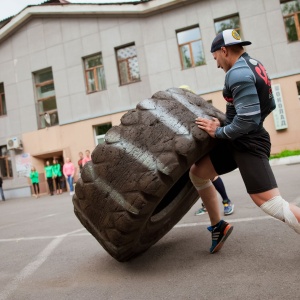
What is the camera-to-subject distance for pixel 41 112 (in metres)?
18.7

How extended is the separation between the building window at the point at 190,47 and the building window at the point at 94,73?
4567 mm

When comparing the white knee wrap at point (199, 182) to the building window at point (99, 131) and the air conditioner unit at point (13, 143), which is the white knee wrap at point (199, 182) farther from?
the air conditioner unit at point (13, 143)

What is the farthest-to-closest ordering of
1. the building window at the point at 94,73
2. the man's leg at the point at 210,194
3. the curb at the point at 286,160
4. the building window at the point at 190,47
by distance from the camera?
the building window at the point at 94,73, the building window at the point at 190,47, the curb at the point at 286,160, the man's leg at the point at 210,194

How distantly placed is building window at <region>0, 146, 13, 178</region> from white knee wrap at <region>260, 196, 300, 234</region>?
63.7 feet

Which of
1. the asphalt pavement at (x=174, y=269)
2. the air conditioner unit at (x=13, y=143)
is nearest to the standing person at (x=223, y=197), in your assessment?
the asphalt pavement at (x=174, y=269)

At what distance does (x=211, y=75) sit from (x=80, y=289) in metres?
14.2

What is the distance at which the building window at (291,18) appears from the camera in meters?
14.6

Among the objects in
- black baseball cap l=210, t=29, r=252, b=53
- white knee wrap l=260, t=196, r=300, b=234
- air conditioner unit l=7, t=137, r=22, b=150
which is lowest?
white knee wrap l=260, t=196, r=300, b=234

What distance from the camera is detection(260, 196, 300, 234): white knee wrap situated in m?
2.07

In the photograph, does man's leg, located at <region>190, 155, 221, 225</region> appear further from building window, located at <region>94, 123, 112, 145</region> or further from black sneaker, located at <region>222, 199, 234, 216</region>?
building window, located at <region>94, 123, 112, 145</region>

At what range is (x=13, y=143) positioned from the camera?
18.3 meters

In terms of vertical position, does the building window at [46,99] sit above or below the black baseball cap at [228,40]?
above

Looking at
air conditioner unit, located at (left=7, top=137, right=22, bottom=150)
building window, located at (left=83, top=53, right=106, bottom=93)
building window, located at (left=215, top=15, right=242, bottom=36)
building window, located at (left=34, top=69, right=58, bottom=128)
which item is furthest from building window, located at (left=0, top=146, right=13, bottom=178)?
building window, located at (left=215, top=15, right=242, bottom=36)

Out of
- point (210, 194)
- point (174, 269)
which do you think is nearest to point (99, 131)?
point (210, 194)
